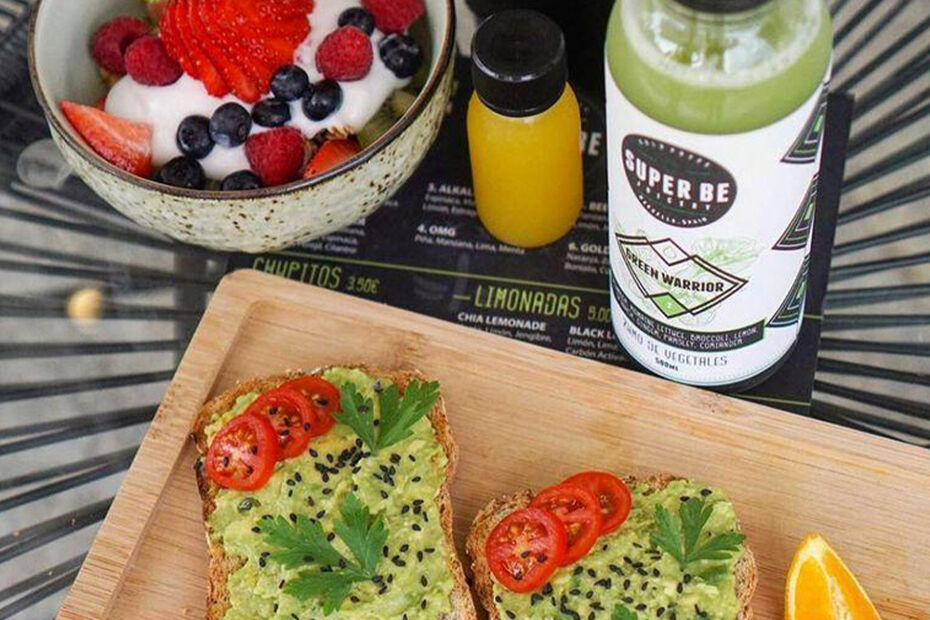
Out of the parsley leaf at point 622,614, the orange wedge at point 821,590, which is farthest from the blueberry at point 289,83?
the orange wedge at point 821,590

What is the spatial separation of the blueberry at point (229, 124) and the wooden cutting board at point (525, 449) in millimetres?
254

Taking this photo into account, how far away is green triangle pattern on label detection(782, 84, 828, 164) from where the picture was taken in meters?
1.46

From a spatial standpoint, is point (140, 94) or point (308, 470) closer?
point (308, 470)

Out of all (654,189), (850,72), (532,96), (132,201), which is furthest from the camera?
(850,72)

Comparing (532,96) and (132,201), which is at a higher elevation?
(532,96)

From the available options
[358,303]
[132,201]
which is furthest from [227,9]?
[358,303]

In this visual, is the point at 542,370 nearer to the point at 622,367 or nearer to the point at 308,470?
the point at 622,367

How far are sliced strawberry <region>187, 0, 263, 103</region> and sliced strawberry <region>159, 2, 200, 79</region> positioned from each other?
3 cm

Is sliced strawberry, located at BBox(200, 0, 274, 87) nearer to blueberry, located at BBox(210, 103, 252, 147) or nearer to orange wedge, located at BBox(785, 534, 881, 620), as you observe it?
blueberry, located at BBox(210, 103, 252, 147)

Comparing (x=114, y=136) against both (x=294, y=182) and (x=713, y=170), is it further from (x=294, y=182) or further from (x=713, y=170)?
(x=713, y=170)

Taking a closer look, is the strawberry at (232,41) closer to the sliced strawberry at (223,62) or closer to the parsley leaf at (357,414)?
the sliced strawberry at (223,62)

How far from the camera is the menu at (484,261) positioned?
202 cm

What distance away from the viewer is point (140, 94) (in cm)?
193

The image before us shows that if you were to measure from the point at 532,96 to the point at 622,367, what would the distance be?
497 mm
